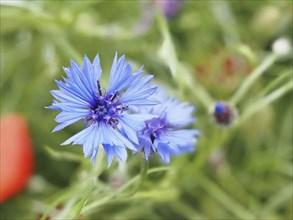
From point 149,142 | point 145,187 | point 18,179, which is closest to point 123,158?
point 149,142

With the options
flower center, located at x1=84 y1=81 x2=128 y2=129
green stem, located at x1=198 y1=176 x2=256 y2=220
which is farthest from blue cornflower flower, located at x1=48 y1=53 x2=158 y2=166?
green stem, located at x1=198 y1=176 x2=256 y2=220

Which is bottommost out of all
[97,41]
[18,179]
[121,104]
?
[18,179]

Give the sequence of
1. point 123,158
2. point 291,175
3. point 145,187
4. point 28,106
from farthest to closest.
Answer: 1. point 28,106
2. point 291,175
3. point 145,187
4. point 123,158

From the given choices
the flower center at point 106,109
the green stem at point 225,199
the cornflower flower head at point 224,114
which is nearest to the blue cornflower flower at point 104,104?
the flower center at point 106,109

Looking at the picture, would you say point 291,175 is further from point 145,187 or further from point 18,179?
point 18,179

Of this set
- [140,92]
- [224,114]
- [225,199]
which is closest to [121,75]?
A: [140,92]

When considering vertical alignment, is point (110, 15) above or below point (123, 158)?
above

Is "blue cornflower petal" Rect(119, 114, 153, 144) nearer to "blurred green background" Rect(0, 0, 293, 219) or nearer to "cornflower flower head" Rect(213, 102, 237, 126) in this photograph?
"cornflower flower head" Rect(213, 102, 237, 126)

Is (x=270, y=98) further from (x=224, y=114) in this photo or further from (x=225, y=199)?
(x=225, y=199)
